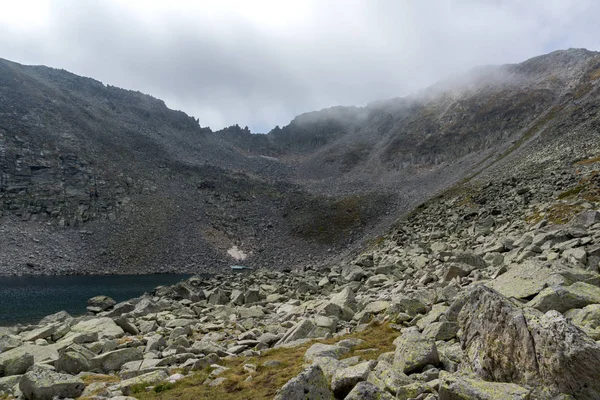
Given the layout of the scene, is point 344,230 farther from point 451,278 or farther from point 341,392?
point 341,392

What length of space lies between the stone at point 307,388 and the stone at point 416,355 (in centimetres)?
230

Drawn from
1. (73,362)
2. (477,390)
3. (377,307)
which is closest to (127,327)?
(73,362)

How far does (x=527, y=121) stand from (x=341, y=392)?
147 meters

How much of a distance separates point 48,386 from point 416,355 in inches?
468

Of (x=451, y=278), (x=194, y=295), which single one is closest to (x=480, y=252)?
(x=451, y=278)

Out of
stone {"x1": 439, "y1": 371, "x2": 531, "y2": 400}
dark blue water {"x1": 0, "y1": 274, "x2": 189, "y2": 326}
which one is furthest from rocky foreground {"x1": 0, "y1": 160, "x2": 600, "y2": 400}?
dark blue water {"x1": 0, "y1": 274, "x2": 189, "y2": 326}

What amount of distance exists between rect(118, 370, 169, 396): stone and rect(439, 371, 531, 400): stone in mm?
10253

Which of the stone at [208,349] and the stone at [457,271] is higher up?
the stone at [457,271]

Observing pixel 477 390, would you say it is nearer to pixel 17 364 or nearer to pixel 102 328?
pixel 17 364

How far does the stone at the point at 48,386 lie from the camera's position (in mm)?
12336

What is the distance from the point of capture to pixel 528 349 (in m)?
7.17

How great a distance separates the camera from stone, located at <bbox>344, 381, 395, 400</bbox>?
7.51 metres

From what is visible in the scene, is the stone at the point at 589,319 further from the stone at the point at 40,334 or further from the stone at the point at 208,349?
the stone at the point at 40,334

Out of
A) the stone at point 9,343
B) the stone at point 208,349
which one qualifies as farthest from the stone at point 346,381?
the stone at point 9,343
